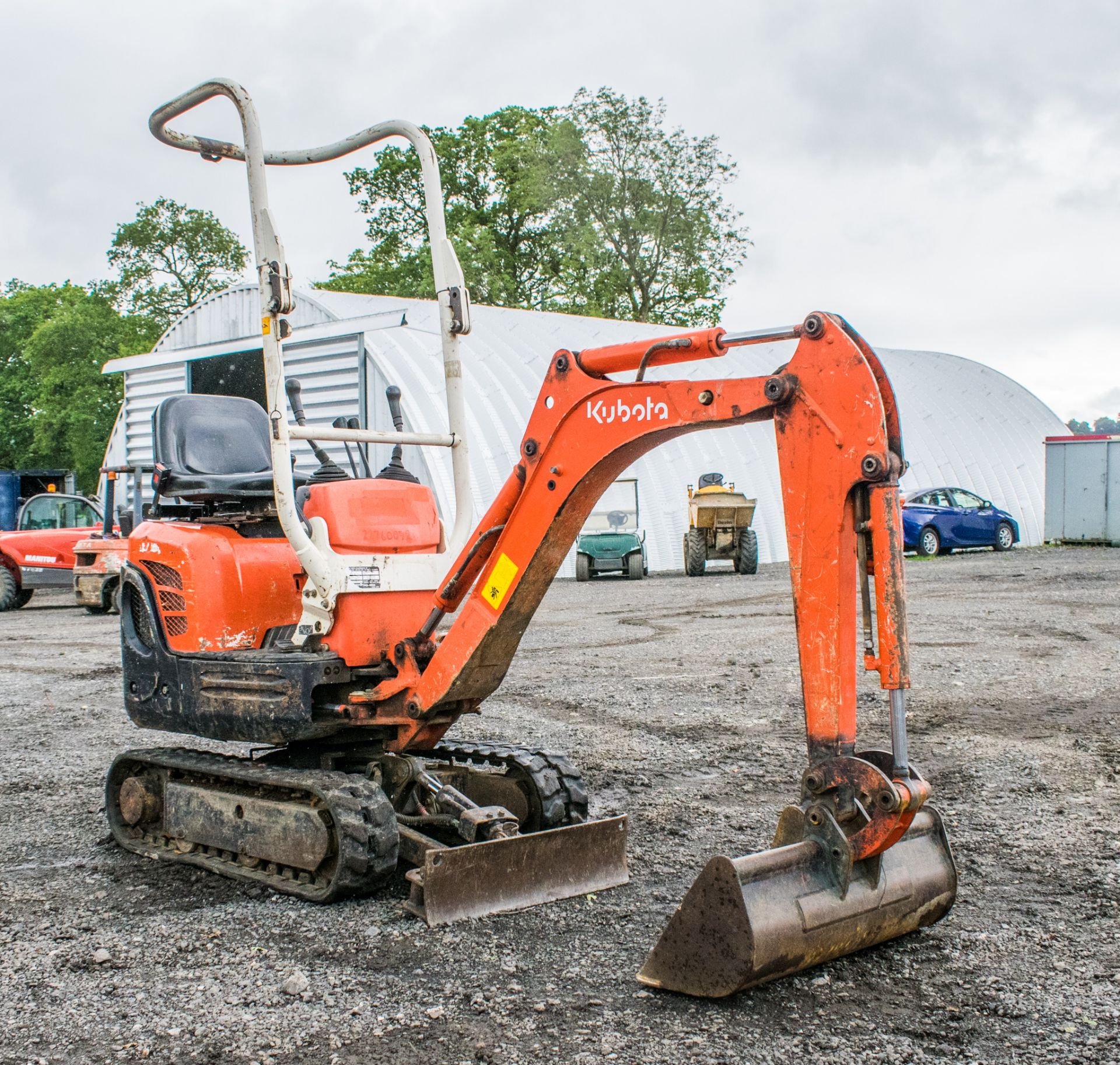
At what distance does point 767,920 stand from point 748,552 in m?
20.1

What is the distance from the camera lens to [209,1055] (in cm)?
331

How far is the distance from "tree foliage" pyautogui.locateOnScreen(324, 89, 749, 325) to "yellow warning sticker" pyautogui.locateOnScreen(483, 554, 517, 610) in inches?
1684

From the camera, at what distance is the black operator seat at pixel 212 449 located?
558 centimetres

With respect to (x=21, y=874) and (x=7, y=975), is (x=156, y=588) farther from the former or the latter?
(x=7, y=975)

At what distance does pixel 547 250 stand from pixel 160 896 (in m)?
47.4

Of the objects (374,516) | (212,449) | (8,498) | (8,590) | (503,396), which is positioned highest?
(503,396)

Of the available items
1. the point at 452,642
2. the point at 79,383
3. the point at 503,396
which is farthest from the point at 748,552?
the point at 79,383

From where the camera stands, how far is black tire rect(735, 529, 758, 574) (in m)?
23.3

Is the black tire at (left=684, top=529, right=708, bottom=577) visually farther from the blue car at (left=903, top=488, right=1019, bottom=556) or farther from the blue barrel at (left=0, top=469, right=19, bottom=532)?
the blue barrel at (left=0, top=469, right=19, bottom=532)

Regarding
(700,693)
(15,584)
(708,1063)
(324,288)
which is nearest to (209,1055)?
(708,1063)

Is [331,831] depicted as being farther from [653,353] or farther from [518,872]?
[653,353]

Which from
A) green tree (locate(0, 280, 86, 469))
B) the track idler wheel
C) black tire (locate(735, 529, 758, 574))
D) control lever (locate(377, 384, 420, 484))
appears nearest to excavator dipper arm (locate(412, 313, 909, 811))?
the track idler wheel

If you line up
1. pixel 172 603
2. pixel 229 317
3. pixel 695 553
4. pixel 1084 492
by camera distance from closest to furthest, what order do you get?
pixel 172 603, pixel 695 553, pixel 229 317, pixel 1084 492

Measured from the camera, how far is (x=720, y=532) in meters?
23.5
